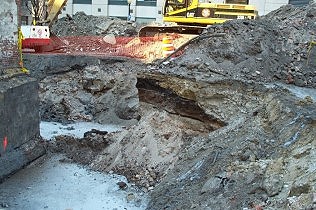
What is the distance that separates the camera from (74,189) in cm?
794

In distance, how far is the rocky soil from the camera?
228 inches

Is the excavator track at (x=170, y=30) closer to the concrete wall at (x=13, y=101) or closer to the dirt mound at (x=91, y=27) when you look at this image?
the dirt mound at (x=91, y=27)

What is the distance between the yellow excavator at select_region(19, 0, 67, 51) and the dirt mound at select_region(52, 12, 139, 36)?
5.56 meters

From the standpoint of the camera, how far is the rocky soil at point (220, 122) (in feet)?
19.0

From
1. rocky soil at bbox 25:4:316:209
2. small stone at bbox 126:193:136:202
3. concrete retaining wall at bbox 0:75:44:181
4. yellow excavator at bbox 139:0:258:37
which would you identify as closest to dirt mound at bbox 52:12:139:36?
yellow excavator at bbox 139:0:258:37

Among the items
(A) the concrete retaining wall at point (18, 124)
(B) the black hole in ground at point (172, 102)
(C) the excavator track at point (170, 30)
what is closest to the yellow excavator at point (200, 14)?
(C) the excavator track at point (170, 30)

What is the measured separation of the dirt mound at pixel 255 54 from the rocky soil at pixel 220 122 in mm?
27

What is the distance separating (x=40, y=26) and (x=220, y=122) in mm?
10121

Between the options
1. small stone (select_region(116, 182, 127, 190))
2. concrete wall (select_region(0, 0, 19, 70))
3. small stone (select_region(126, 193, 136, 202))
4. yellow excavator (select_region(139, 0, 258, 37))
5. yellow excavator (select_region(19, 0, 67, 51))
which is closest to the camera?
small stone (select_region(126, 193, 136, 202))

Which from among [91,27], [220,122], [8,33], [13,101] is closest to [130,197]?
[220,122]

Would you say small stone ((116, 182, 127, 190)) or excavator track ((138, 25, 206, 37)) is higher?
excavator track ((138, 25, 206, 37))

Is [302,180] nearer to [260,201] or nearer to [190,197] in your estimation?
[260,201]

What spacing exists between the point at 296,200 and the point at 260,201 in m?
0.70

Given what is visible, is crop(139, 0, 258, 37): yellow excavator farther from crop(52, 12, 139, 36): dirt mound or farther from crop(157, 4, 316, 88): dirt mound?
crop(52, 12, 139, 36): dirt mound
